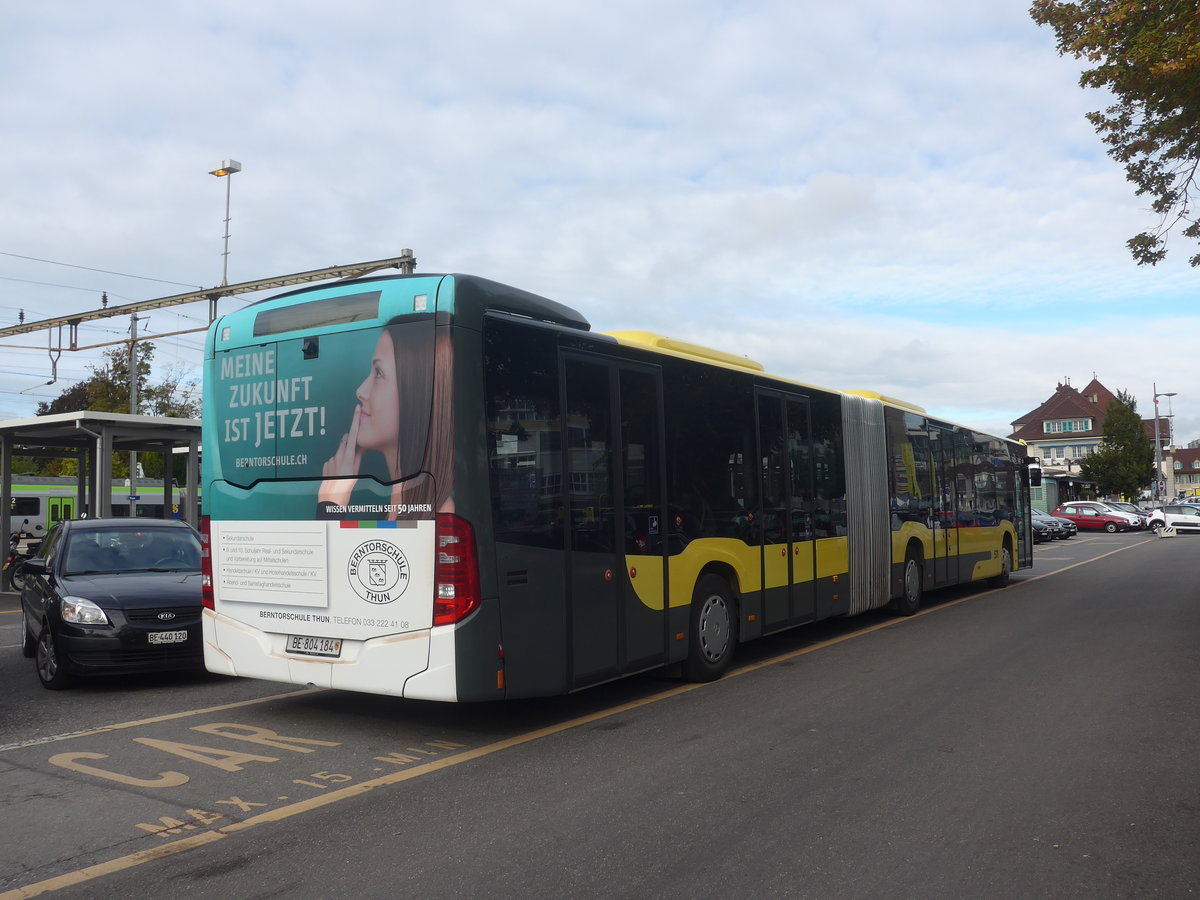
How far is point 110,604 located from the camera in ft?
29.9

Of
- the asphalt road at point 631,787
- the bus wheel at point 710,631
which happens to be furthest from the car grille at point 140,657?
the bus wheel at point 710,631

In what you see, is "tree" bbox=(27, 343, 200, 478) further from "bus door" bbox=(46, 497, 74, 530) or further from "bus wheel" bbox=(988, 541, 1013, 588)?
"bus wheel" bbox=(988, 541, 1013, 588)

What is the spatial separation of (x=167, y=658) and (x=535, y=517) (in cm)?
432

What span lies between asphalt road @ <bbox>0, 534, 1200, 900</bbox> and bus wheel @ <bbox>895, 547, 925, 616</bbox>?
4.51 m

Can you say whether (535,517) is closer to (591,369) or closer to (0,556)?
(591,369)

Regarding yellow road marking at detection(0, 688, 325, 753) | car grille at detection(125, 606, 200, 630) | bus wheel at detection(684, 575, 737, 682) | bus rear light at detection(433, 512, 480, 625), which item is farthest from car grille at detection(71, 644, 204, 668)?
bus wheel at detection(684, 575, 737, 682)

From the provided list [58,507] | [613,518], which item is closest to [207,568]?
[613,518]

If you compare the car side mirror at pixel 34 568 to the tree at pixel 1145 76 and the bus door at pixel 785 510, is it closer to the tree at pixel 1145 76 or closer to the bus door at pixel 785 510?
the bus door at pixel 785 510

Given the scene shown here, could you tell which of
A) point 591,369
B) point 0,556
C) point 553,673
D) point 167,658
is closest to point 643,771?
point 553,673

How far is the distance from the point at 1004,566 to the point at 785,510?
1055cm

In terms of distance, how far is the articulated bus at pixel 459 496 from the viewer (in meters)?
6.49

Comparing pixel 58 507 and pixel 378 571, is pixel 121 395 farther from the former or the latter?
pixel 378 571

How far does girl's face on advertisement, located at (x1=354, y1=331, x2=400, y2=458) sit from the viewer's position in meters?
6.67

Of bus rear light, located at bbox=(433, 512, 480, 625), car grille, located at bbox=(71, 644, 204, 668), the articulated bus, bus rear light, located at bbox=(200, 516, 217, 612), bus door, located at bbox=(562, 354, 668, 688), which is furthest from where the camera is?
car grille, located at bbox=(71, 644, 204, 668)
